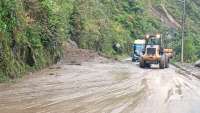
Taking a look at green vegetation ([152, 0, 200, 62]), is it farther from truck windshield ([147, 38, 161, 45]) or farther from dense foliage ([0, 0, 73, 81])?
dense foliage ([0, 0, 73, 81])

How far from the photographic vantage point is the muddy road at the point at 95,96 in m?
16.1

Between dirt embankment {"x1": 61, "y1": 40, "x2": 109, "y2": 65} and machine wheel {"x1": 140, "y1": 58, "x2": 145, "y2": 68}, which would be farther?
dirt embankment {"x1": 61, "y1": 40, "x2": 109, "y2": 65}

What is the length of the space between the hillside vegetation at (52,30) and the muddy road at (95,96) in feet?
5.88

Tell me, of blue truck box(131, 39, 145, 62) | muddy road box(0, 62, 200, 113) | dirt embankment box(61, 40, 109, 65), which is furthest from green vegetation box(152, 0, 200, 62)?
muddy road box(0, 62, 200, 113)

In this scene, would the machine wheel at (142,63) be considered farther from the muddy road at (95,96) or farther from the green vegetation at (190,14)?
the green vegetation at (190,14)

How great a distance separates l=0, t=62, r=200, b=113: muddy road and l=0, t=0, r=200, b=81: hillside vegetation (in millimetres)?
1791

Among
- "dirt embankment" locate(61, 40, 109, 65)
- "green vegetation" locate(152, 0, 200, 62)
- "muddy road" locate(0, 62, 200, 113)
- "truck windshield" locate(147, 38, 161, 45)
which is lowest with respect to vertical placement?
"muddy road" locate(0, 62, 200, 113)

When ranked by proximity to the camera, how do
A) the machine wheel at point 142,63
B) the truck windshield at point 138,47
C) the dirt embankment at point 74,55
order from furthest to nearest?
the truck windshield at point 138,47 < the dirt embankment at point 74,55 < the machine wheel at point 142,63

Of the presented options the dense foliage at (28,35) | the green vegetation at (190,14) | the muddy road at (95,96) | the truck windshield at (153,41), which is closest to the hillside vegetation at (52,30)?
the dense foliage at (28,35)

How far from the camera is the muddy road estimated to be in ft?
52.8

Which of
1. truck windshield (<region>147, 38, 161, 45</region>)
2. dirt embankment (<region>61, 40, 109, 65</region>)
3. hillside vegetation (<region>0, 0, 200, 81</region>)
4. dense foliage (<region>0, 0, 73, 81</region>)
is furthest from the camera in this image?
truck windshield (<region>147, 38, 161, 45</region>)

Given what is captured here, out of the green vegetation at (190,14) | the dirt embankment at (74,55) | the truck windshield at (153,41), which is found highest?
the green vegetation at (190,14)

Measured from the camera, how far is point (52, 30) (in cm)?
3503

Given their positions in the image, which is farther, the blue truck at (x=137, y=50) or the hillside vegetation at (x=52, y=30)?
the blue truck at (x=137, y=50)
